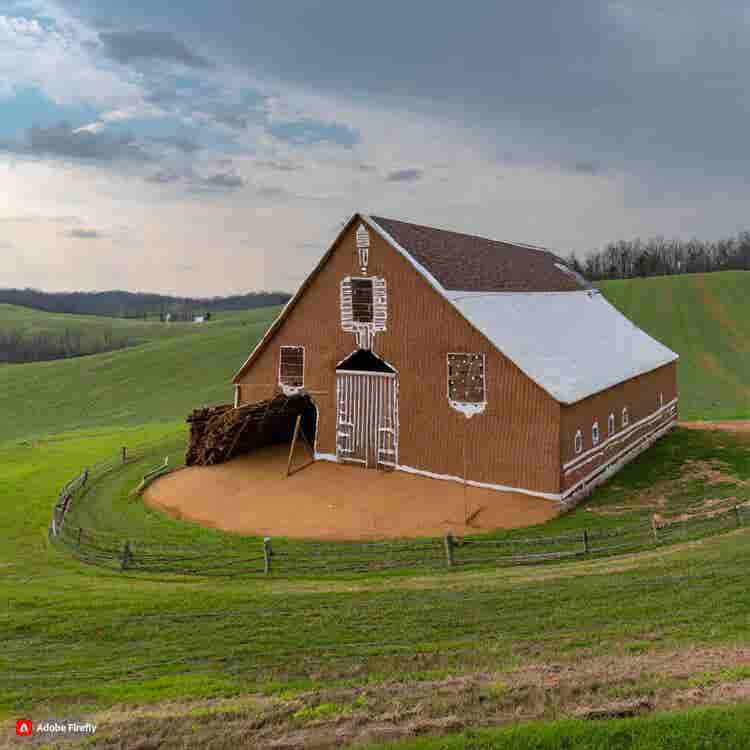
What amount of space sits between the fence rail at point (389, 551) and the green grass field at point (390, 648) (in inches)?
18.5

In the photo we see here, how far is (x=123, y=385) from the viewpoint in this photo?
63625mm

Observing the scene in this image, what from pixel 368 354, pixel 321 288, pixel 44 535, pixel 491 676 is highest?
pixel 321 288

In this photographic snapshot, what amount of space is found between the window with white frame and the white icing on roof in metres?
7.30

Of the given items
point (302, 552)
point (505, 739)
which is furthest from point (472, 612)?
point (302, 552)

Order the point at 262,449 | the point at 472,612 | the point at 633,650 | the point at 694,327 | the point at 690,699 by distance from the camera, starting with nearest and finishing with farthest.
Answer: the point at 690,699 → the point at 633,650 → the point at 472,612 → the point at 262,449 → the point at 694,327

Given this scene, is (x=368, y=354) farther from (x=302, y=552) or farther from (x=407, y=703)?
(x=407, y=703)

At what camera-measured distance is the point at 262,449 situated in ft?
90.4

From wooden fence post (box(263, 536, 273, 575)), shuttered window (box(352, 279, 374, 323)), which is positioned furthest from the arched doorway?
wooden fence post (box(263, 536, 273, 575))

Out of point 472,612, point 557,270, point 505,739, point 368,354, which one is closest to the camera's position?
point 505,739

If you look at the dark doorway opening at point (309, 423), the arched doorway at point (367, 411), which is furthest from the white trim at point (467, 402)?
the dark doorway opening at point (309, 423)

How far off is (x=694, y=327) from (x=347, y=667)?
222 ft

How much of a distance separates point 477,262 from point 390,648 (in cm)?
2002

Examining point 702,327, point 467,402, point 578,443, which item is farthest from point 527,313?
point 702,327

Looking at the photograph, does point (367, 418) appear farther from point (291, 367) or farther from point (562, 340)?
point (562, 340)
